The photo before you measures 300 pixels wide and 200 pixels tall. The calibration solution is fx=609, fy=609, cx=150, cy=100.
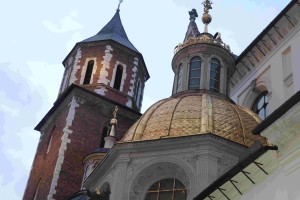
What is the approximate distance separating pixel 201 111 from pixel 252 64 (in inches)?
277

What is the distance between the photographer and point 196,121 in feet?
52.6

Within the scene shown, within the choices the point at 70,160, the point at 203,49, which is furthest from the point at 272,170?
the point at 70,160

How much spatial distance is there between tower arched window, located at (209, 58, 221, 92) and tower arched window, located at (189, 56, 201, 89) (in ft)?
1.39

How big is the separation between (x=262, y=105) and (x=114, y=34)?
37.4 feet

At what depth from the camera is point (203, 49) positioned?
20922mm

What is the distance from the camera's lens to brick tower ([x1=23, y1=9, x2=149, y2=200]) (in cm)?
2509

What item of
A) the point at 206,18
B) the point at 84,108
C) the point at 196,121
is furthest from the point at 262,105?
the point at 84,108

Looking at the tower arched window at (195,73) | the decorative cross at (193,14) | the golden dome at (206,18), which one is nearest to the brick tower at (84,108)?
the decorative cross at (193,14)

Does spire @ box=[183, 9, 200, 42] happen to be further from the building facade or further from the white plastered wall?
the white plastered wall

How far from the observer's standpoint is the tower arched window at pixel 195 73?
20203mm

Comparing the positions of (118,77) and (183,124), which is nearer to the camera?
(183,124)

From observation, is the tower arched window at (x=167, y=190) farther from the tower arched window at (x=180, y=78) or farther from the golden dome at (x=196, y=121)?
the tower arched window at (x=180, y=78)

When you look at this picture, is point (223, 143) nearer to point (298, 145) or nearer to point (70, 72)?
point (298, 145)

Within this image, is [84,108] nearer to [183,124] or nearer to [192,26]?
[192,26]
